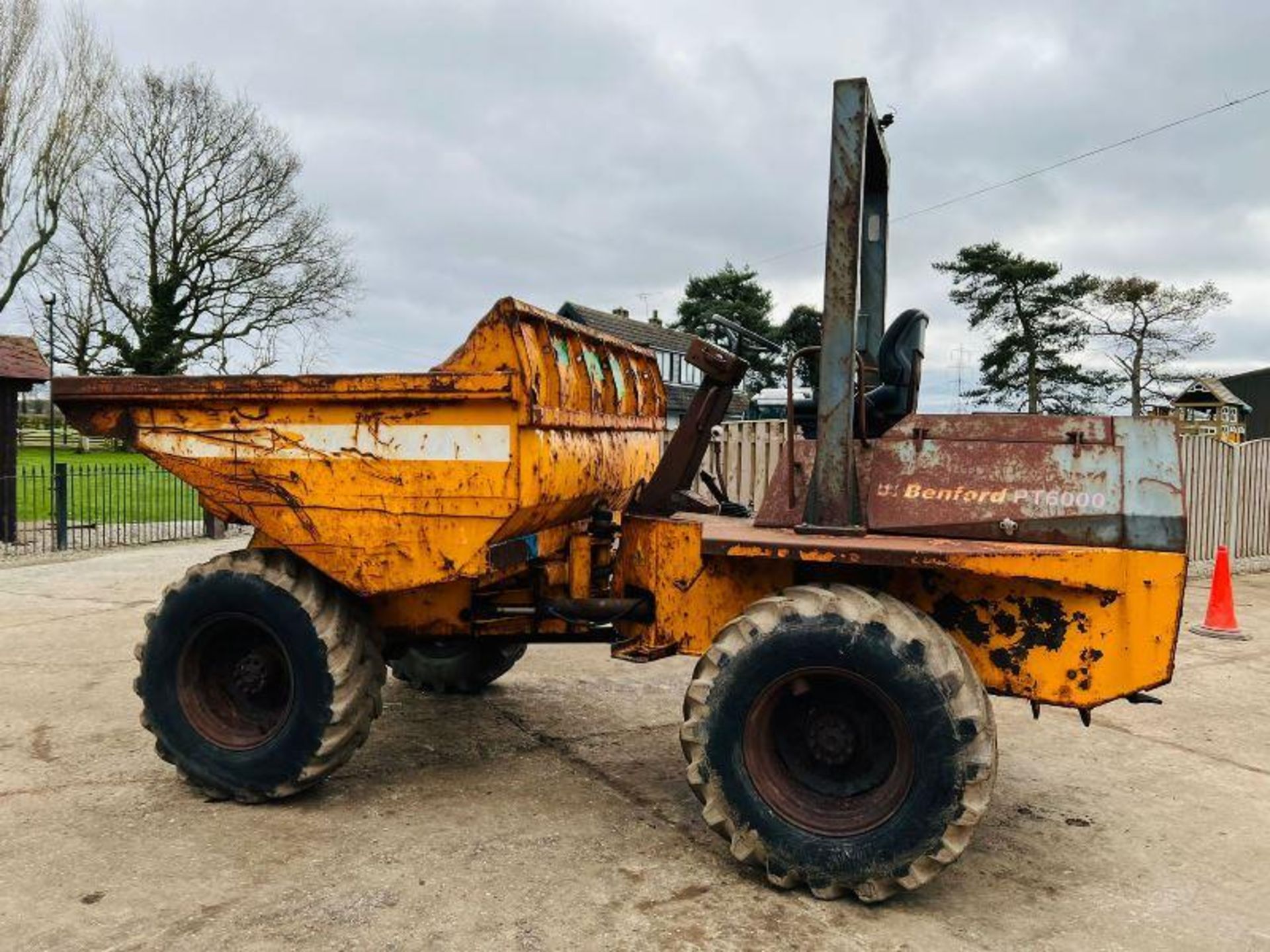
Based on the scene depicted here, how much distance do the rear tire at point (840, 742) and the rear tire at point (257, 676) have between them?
4.86ft

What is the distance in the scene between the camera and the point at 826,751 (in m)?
3.47

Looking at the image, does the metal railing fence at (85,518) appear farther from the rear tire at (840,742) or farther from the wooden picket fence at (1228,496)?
the wooden picket fence at (1228,496)

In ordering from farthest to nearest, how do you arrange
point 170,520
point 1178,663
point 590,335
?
point 170,520
point 1178,663
point 590,335

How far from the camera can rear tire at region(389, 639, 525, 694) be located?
5629 mm

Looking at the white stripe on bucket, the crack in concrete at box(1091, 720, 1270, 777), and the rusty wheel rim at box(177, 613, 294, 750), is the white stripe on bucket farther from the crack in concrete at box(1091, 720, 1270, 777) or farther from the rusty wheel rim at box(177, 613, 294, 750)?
the crack in concrete at box(1091, 720, 1270, 777)

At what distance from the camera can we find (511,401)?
3.68 meters

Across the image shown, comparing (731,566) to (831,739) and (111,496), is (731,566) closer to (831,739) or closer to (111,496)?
(831,739)

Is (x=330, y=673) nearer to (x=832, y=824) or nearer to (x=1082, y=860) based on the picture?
(x=832, y=824)

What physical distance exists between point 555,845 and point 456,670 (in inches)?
84.6

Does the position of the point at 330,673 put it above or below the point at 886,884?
above

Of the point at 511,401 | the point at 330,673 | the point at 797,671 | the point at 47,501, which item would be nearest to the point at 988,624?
the point at 797,671

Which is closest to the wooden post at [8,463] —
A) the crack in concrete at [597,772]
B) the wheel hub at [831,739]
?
the crack in concrete at [597,772]

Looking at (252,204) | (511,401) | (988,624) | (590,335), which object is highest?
(252,204)

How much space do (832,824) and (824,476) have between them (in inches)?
48.8
